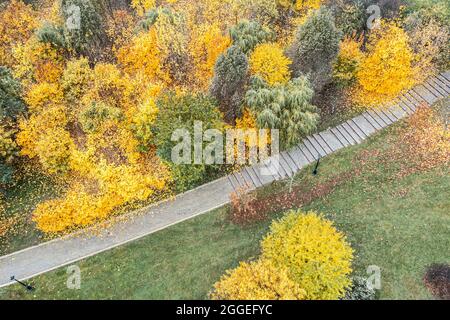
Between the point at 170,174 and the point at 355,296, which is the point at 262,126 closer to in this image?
the point at 170,174

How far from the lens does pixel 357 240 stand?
94.5 feet

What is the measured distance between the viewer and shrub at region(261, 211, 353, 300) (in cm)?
2409

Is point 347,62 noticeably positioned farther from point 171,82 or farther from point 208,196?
point 208,196

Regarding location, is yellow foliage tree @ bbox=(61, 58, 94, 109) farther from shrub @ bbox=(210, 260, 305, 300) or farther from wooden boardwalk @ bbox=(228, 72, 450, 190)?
shrub @ bbox=(210, 260, 305, 300)

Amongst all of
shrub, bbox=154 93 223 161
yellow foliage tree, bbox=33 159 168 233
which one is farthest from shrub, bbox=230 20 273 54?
yellow foliage tree, bbox=33 159 168 233

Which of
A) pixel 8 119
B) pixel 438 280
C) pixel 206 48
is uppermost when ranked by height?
pixel 8 119

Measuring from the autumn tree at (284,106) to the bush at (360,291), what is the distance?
11917mm

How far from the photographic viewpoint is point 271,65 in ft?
106

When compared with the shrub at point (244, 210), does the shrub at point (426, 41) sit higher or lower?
higher

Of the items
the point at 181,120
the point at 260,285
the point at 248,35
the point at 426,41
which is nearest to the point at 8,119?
the point at 181,120

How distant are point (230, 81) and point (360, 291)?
18.1m

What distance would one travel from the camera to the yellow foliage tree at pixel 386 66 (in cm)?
3144

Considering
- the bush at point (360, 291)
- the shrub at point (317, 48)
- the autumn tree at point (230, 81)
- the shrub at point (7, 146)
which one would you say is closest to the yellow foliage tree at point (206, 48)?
the autumn tree at point (230, 81)

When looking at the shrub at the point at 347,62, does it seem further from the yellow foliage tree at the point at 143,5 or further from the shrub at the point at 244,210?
the yellow foliage tree at the point at 143,5
